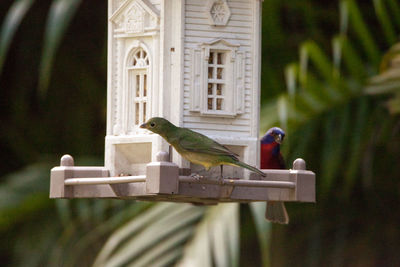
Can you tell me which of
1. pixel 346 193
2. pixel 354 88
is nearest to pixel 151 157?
pixel 354 88

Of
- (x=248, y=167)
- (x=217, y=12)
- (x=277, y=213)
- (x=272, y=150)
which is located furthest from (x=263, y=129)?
(x=248, y=167)

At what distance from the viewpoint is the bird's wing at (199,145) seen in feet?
14.8

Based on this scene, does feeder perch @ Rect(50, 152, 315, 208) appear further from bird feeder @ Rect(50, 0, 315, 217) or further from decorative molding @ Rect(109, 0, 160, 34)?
decorative molding @ Rect(109, 0, 160, 34)

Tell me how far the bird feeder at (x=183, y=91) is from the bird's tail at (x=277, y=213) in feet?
3.08

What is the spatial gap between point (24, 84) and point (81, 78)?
45 cm

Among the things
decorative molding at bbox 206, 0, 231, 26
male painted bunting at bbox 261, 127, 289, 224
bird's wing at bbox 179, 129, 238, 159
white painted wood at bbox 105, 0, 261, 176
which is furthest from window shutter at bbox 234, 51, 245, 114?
male painted bunting at bbox 261, 127, 289, 224

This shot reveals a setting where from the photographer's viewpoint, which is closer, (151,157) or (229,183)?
(229,183)

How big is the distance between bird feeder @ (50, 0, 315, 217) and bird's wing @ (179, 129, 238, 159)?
0.23m

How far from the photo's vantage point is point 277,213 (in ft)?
19.5

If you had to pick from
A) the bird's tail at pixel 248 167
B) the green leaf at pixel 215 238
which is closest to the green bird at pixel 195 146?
the bird's tail at pixel 248 167

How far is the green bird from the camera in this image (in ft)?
14.8

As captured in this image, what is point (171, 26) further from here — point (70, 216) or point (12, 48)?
point (12, 48)

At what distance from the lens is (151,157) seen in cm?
485

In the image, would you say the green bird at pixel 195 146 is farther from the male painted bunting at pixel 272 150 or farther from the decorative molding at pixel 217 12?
the male painted bunting at pixel 272 150
